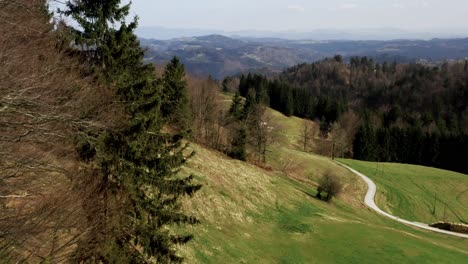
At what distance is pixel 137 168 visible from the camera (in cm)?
1491

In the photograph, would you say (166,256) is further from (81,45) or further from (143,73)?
(81,45)

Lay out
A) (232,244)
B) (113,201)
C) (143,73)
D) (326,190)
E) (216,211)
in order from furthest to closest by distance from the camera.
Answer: (326,190), (216,211), (232,244), (143,73), (113,201)

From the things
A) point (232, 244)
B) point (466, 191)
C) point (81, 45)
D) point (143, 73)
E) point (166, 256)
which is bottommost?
point (466, 191)

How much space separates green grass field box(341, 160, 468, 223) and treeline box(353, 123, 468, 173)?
2346cm

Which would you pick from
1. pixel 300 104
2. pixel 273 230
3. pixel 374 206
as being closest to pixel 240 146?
pixel 273 230

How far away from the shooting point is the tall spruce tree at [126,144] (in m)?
14.2

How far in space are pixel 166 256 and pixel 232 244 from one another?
14.1m

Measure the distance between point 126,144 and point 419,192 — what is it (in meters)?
78.0

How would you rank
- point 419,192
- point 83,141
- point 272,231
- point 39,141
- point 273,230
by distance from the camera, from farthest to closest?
point 419,192
point 273,230
point 272,231
point 83,141
point 39,141

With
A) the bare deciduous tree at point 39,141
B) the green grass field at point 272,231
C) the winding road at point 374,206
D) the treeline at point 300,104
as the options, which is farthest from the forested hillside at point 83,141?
the treeline at point 300,104

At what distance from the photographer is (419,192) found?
78.8m

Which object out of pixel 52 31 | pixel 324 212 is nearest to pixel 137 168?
pixel 52 31

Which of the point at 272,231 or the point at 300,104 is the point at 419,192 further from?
the point at 300,104

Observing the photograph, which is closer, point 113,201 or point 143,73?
point 113,201
